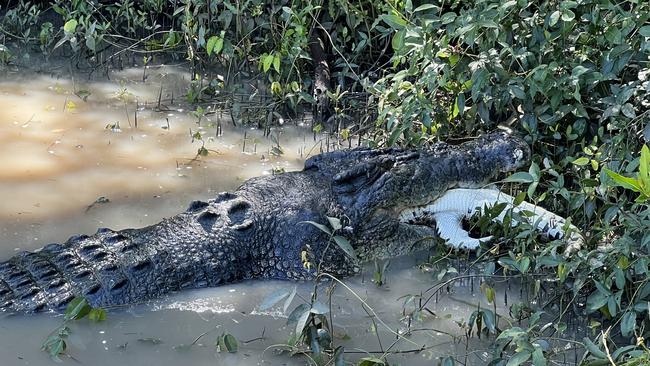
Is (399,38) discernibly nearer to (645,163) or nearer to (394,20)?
(394,20)

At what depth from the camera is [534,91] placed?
4883mm

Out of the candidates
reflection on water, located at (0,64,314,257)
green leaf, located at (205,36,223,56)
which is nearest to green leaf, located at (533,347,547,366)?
reflection on water, located at (0,64,314,257)

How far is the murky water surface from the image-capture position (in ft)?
13.3

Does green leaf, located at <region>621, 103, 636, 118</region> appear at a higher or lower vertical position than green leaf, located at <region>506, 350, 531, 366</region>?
higher

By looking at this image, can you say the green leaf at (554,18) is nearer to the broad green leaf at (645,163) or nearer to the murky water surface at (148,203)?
the murky water surface at (148,203)

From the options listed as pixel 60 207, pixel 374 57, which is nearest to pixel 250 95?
pixel 374 57

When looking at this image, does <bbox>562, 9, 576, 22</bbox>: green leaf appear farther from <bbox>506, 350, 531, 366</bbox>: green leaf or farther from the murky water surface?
<bbox>506, 350, 531, 366</bbox>: green leaf

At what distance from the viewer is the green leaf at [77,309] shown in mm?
4152

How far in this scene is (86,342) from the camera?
404 cm

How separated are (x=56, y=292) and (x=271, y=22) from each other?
305 centimetres

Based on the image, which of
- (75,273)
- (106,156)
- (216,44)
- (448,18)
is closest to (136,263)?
(75,273)

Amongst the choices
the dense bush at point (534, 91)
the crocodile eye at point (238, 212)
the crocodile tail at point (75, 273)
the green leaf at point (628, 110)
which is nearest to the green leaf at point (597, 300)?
the dense bush at point (534, 91)

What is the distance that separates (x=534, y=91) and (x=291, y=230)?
4.80 feet

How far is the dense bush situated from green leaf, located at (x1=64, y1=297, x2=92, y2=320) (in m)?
Answer: 1.80
